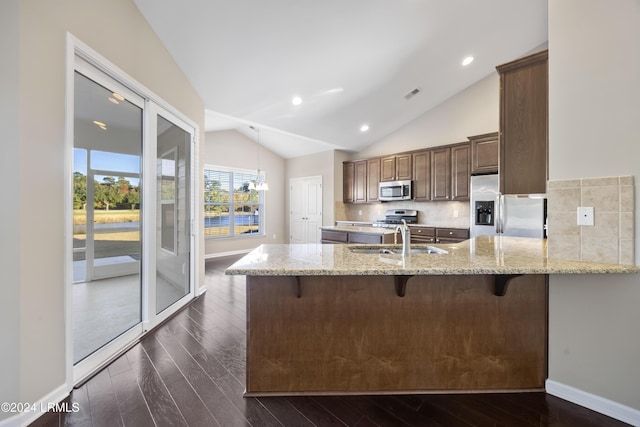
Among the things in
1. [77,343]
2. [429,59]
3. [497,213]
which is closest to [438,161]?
[497,213]

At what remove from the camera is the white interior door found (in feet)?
23.2

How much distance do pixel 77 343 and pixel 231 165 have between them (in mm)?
5339

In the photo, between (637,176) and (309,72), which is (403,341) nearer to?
(637,176)

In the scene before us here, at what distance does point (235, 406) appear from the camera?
5.37 ft

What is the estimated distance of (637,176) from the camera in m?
1.48

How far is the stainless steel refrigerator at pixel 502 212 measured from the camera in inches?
144

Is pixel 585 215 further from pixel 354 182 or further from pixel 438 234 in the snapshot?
pixel 354 182

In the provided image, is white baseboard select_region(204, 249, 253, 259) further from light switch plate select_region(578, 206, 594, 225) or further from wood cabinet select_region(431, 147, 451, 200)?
light switch plate select_region(578, 206, 594, 225)

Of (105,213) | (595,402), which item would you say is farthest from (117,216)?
(595,402)

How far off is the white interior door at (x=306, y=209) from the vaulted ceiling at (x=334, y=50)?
2.08 m

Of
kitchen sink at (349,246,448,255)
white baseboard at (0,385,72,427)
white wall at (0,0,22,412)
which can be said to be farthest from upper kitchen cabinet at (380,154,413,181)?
white baseboard at (0,385,72,427)

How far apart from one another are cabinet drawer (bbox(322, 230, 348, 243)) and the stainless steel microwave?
5.42 feet

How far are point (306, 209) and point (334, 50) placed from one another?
4550 mm

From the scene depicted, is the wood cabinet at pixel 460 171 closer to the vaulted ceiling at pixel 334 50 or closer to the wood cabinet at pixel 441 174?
the wood cabinet at pixel 441 174
